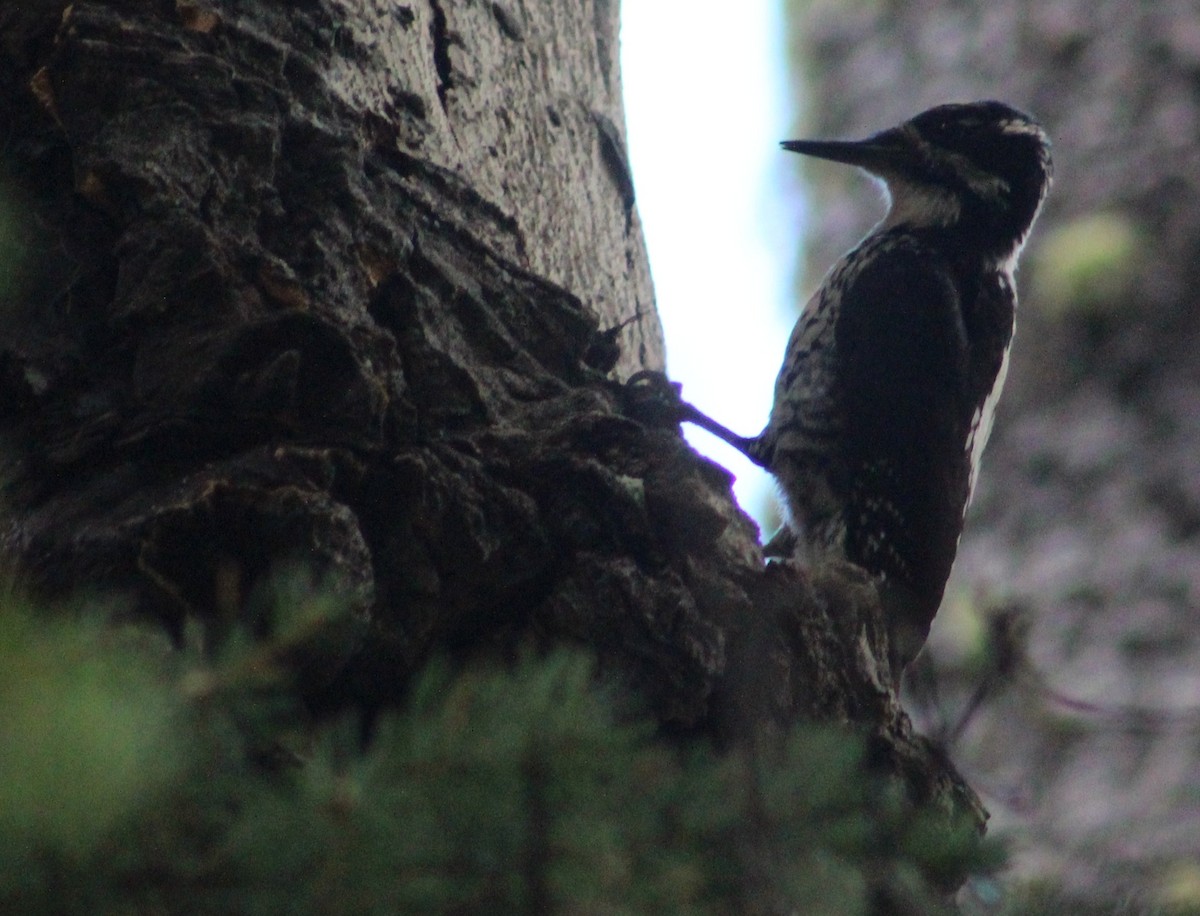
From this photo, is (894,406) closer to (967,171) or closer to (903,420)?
(903,420)

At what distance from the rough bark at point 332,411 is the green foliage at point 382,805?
50cm

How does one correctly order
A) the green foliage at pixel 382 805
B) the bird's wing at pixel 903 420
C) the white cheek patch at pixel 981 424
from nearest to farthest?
the green foliage at pixel 382 805 < the bird's wing at pixel 903 420 < the white cheek patch at pixel 981 424

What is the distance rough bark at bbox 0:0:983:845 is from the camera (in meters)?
1.49

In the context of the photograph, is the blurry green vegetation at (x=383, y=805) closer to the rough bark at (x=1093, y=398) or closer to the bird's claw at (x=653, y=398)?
the bird's claw at (x=653, y=398)

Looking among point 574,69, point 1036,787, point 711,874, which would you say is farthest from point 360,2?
point 711,874

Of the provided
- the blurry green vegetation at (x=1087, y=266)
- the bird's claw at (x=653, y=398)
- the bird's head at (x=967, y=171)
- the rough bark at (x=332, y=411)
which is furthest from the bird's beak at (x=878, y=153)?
the rough bark at (x=332, y=411)

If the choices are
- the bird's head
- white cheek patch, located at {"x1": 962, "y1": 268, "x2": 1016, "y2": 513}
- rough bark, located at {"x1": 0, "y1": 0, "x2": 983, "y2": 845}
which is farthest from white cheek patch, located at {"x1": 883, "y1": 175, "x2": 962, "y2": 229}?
rough bark, located at {"x1": 0, "y1": 0, "x2": 983, "y2": 845}

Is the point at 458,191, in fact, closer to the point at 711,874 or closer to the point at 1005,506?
the point at 711,874

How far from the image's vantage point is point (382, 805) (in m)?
0.84

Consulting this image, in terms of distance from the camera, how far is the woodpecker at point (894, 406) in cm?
335

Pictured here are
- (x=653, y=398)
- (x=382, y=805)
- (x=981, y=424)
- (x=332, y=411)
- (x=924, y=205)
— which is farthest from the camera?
(x=924, y=205)

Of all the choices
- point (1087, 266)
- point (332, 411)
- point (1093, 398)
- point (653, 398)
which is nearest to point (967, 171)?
point (1087, 266)

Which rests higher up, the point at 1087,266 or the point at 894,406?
the point at 1087,266

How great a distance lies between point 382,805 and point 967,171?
11.3ft
